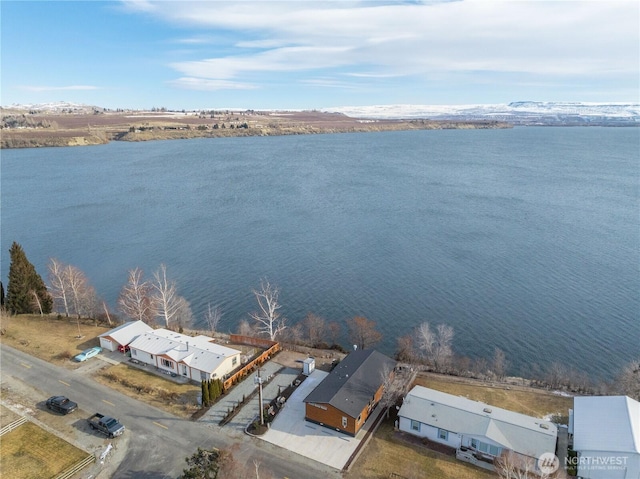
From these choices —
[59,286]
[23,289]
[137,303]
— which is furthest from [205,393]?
[23,289]

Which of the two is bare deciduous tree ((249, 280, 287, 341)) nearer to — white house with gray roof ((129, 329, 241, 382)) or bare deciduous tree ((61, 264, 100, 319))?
white house with gray roof ((129, 329, 241, 382))

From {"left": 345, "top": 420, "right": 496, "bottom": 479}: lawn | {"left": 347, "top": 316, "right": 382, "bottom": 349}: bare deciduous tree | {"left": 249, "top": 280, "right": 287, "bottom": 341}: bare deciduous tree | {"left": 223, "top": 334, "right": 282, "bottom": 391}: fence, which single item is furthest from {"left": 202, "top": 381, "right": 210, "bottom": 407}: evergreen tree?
{"left": 347, "top": 316, "right": 382, "bottom": 349}: bare deciduous tree

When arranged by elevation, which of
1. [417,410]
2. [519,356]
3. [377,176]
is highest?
[377,176]

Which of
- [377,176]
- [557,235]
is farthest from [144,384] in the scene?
[377,176]

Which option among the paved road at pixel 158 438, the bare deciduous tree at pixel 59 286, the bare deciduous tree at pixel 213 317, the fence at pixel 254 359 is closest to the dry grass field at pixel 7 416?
the paved road at pixel 158 438

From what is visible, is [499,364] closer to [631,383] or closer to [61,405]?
[631,383]

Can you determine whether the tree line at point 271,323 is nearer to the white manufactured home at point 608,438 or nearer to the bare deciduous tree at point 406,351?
the bare deciduous tree at point 406,351

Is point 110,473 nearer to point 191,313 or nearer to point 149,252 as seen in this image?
point 191,313
